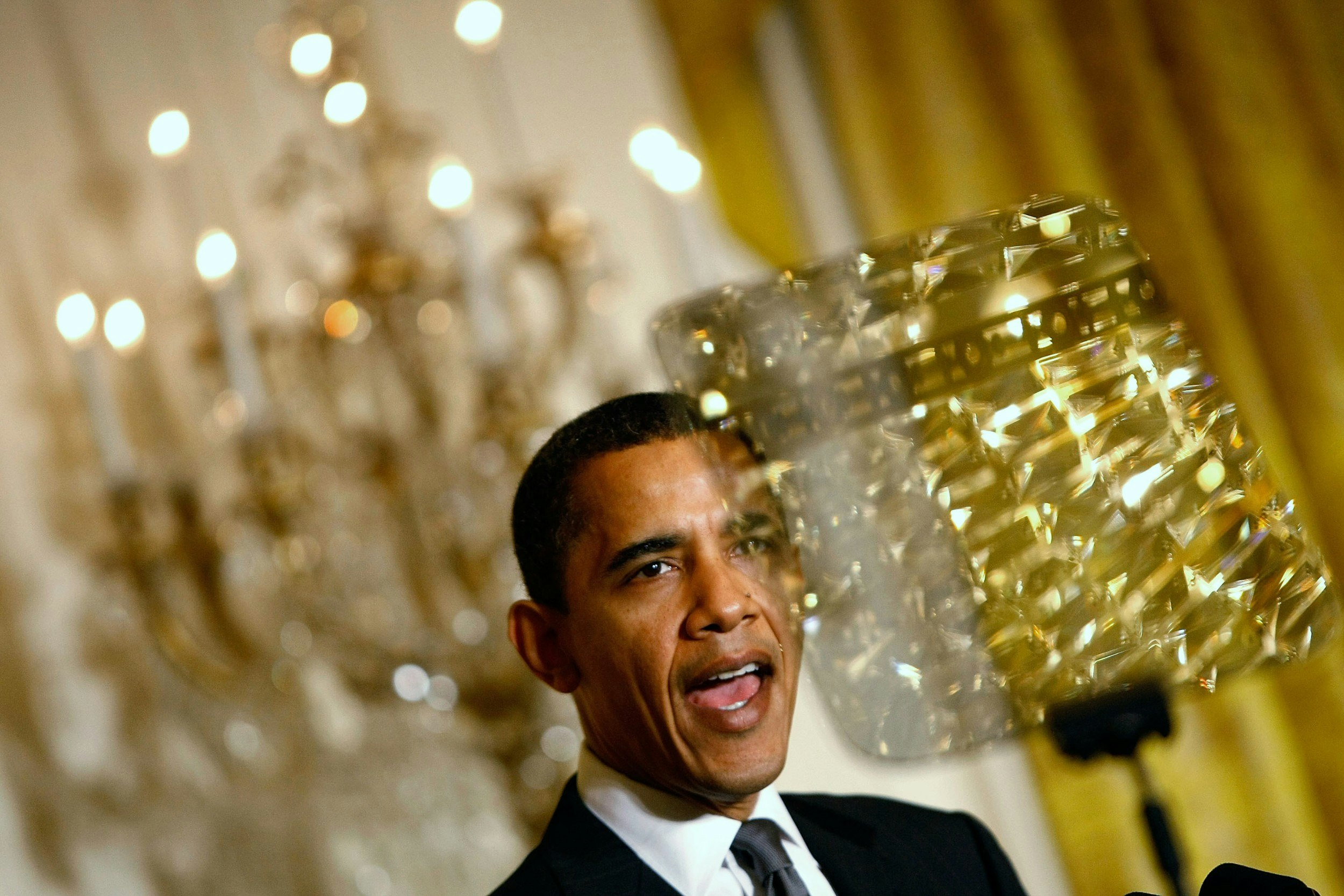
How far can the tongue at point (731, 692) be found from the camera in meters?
0.70

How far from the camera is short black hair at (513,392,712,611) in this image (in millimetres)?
757

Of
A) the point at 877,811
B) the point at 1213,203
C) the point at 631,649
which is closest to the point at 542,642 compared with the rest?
the point at 631,649

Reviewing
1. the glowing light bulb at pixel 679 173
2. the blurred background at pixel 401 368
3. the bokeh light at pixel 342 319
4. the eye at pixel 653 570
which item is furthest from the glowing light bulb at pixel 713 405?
the bokeh light at pixel 342 319

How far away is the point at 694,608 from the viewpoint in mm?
711

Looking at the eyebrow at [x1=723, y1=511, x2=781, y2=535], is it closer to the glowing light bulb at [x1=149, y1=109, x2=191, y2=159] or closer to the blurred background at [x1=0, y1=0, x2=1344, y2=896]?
the blurred background at [x1=0, y1=0, x2=1344, y2=896]

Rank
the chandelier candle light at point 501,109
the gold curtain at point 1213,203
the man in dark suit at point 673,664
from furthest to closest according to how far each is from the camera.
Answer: the chandelier candle light at point 501,109 < the gold curtain at point 1213,203 < the man in dark suit at point 673,664

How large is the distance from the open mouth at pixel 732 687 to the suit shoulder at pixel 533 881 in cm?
23

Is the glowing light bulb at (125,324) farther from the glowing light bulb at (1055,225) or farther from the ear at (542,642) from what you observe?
the glowing light bulb at (1055,225)

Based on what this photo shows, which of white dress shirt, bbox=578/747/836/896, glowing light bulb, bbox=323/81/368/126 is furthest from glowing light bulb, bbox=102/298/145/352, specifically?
white dress shirt, bbox=578/747/836/896

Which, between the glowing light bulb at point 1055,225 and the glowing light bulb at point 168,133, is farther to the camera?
the glowing light bulb at point 168,133

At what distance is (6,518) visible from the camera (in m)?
1.84

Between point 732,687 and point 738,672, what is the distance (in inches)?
0.5

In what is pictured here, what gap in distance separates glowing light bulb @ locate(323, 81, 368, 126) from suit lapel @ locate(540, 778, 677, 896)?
44.7 inches

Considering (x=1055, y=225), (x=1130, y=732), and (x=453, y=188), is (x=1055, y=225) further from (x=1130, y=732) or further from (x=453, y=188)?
(x=453, y=188)
